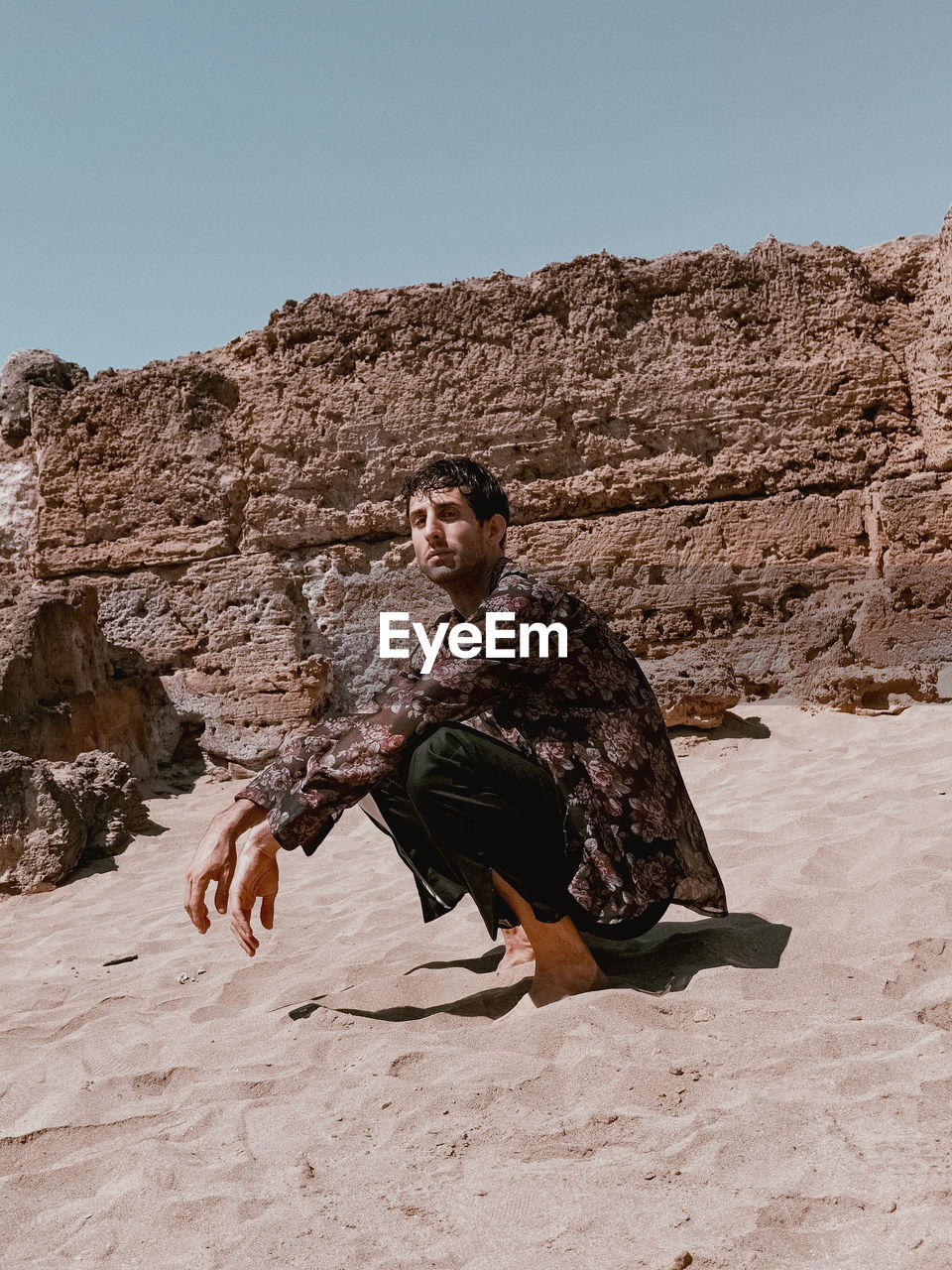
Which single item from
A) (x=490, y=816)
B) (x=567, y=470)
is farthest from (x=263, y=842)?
(x=567, y=470)

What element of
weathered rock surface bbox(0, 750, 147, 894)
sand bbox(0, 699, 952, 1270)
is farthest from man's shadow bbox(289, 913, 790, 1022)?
weathered rock surface bbox(0, 750, 147, 894)

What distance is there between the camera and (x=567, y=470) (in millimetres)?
6367

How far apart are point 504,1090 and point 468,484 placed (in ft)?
4.40

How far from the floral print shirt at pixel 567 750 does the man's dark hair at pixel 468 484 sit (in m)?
0.21

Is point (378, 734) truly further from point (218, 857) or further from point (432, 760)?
point (218, 857)

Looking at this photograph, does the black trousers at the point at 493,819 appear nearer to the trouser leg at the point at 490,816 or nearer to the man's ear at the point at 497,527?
the trouser leg at the point at 490,816

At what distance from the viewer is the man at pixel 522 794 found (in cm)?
201

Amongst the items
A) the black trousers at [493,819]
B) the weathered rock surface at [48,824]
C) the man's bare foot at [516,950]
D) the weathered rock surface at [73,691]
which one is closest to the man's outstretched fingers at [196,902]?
the black trousers at [493,819]

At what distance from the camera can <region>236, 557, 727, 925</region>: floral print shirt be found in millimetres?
2002

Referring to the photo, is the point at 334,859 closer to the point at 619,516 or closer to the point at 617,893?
the point at 617,893

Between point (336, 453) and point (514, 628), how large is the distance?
4804mm

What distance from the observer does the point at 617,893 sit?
83.8 inches

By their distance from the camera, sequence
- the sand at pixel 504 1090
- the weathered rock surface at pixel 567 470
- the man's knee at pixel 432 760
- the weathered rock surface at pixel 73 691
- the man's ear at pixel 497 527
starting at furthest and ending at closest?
the weathered rock surface at pixel 567 470, the weathered rock surface at pixel 73 691, the man's ear at pixel 497 527, the man's knee at pixel 432 760, the sand at pixel 504 1090

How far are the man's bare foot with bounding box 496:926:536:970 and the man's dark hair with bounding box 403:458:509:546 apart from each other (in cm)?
102
